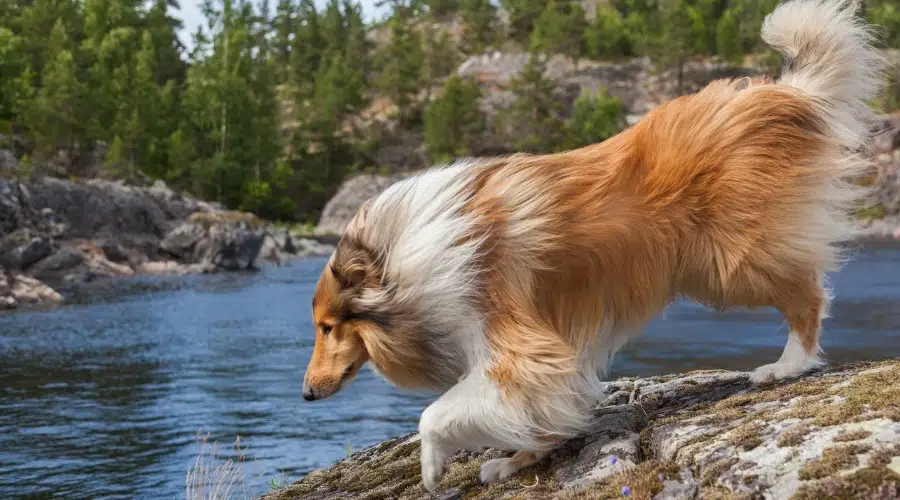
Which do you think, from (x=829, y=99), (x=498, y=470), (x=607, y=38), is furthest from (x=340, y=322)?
(x=607, y=38)

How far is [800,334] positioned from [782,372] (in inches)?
8.9

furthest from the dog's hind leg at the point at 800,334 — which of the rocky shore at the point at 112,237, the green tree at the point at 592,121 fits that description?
the green tree at the point at 592,121

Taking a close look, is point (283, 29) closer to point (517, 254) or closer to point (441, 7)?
point (441, 7)

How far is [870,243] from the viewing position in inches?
1843

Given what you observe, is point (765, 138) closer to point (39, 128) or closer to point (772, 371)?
point (772, 371)

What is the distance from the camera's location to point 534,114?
77.2 m

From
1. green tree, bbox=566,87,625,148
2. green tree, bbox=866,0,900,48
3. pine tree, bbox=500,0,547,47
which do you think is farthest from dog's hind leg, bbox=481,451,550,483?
pine tree, bbox=500,0,547,47

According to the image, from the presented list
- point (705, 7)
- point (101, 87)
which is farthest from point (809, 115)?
point (705, 7)

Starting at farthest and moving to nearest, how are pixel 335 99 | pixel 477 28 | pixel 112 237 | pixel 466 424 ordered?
pixel 477 28 → pixel 335 99 → pixel 112 237 → pixel 466 424

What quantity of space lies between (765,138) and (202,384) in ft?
44.2

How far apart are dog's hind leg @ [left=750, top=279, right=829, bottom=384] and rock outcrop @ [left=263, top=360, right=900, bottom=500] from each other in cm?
12

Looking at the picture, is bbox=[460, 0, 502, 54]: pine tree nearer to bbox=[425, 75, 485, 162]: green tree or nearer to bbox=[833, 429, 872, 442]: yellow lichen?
bbox=[425, 75, 485, 162]: green tree

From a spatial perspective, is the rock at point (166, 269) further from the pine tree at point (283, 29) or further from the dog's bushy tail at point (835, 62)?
the pine tree at point (283, 29)

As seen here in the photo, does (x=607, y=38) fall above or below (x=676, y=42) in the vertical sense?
above
